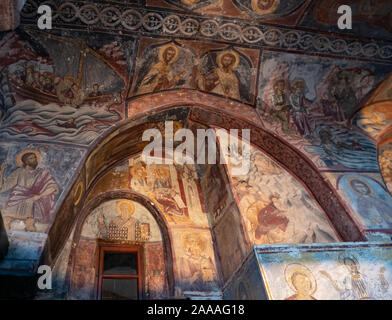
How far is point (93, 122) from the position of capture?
6.48m

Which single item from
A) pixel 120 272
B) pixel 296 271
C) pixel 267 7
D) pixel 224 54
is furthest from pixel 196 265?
pixel 267 7

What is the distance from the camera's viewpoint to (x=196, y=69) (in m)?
7.25

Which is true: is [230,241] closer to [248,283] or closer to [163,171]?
[248,283]

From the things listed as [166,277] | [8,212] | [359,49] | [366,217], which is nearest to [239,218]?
[166,277]

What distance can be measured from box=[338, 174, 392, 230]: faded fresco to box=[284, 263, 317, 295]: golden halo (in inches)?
62.7

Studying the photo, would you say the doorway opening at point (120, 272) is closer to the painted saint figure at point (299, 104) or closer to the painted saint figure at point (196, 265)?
the painted saint figure at point (196, 265)

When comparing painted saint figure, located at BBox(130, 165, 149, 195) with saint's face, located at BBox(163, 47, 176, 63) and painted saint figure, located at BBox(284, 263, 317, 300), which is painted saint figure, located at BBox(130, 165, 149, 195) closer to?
saint's face, located at BBox(163, 47, 176, 63)

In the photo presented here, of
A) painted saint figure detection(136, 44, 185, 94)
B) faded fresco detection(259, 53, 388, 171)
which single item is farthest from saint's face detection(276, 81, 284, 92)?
painted saint figure detection(136, 44, 185, 94)

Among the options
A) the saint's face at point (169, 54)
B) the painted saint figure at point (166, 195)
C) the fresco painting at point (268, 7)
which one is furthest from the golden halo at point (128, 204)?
the fresco painting at point (268, 7)

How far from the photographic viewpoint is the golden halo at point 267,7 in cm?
665

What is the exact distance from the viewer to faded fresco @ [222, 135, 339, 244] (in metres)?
5.95

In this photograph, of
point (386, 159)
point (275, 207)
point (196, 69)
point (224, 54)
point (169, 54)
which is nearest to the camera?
point (275, 207)

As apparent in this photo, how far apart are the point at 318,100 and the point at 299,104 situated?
1.39 ft
